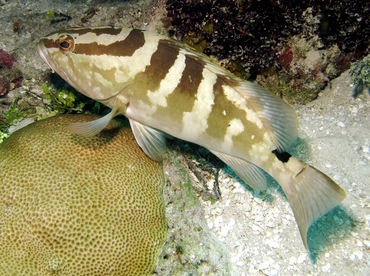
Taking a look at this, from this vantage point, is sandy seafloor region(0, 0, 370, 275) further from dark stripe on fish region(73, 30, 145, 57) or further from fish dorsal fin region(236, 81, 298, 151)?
dark stripe on fish region(73, 30, 145, 57)

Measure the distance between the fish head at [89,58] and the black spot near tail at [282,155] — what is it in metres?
1.49

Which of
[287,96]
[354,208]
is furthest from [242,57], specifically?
[354,208]

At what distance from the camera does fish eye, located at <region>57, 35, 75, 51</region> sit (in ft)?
10.2

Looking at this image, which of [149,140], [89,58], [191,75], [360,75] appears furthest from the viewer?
[360,75]

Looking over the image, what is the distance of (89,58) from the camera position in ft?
10.2

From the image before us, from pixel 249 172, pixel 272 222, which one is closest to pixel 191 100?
pixel 249 172

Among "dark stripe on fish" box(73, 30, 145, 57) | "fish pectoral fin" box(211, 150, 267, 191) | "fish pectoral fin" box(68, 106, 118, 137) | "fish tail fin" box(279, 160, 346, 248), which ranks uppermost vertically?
"dark stripe on fish" box(73, 30, 145, 57)

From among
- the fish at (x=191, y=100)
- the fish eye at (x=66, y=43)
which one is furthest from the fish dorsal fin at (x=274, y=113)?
the fish eye at (x=66, y=43)

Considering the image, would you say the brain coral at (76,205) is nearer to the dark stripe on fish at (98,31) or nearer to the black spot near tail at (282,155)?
the dark stripe on fish at (98,31)

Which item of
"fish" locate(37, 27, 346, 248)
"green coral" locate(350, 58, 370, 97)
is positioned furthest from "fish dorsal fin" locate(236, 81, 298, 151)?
"green coral" locate(350, 58, 370, 97)

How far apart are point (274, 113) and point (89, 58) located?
1781mm

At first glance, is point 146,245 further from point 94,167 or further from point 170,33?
point 170,33

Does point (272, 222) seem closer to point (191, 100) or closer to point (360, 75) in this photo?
point (191, 100)

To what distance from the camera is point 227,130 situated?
3.05m
